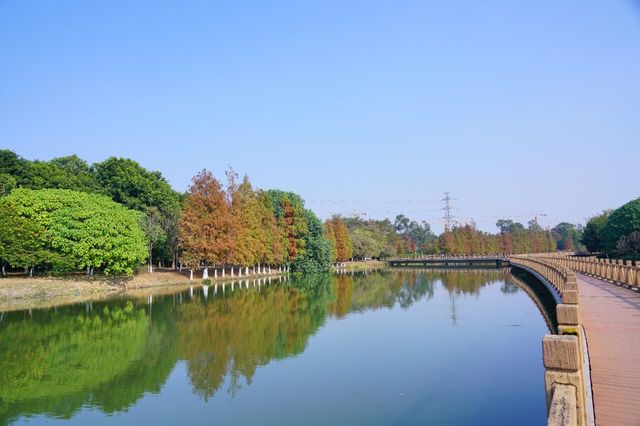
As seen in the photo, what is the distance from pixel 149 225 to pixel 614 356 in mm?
40321

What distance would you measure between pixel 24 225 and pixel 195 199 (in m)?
13.6

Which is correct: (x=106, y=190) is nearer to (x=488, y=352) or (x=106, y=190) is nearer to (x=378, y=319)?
(x=378, y=319)

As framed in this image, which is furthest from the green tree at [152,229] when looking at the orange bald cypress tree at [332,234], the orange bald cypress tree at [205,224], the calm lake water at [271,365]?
the orange bald cypress tree at [332,234]

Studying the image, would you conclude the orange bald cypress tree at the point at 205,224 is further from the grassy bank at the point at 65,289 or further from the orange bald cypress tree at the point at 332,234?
the orange bald cypress tree at the point at 332,234

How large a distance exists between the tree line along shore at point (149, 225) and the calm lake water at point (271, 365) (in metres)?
8.28

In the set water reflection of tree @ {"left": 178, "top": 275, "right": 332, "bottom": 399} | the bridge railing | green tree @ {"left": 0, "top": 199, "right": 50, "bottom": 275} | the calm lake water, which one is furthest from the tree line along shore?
the bridge railing

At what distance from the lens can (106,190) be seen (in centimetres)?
4978

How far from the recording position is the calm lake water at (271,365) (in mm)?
10484

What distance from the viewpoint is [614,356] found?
841 cm

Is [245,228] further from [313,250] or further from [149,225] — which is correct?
[313,250]

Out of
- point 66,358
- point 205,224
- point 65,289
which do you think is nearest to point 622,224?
point 205,224

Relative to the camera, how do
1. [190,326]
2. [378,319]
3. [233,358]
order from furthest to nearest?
[378,319], [190,326], [233,358]

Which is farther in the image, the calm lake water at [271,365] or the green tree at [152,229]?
the green tree at [152,229]

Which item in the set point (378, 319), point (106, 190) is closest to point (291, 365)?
point (378, 319)
